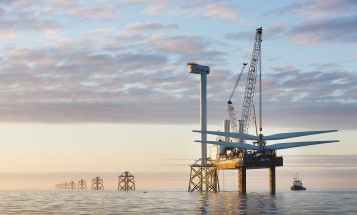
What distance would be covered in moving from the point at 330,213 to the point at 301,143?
93482 mm

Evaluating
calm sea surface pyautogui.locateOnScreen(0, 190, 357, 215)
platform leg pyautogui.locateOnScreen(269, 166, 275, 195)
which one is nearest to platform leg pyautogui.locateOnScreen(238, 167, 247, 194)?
platform leg pyautogui.locateOnScreen(269, 166, 275, 195)

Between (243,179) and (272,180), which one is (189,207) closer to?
(272,180)

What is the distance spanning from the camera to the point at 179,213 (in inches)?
2982

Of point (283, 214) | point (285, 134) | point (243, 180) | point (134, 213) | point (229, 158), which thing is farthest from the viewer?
point (229, 158)

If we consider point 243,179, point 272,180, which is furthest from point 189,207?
point 243,179

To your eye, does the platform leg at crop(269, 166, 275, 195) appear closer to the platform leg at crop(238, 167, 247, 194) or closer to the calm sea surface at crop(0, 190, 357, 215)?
the platform leg at crop(238, 167, 247, 194)

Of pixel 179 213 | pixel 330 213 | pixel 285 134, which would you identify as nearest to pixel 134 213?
pixel 179 213

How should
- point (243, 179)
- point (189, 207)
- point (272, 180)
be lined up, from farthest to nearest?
point (243, 179) < point (272, 180) < point (189, 207)

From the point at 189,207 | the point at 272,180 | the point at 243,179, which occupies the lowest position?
the point at 189,207

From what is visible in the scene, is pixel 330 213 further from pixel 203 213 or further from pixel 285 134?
pixel 285 134

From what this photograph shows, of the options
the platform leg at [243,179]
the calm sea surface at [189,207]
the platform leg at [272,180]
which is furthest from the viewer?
the platform leg at [243,179]

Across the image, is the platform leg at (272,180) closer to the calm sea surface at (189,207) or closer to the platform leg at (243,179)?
the platform leg at (243,179)

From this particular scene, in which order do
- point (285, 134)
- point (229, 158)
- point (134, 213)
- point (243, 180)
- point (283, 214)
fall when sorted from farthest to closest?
point (229, 158)
point (243, 180)
point (285, 134)
point (134, 213)
point (283, 214)

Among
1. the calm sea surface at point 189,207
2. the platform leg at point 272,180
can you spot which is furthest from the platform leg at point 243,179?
the calm sea surface at point 189,207
